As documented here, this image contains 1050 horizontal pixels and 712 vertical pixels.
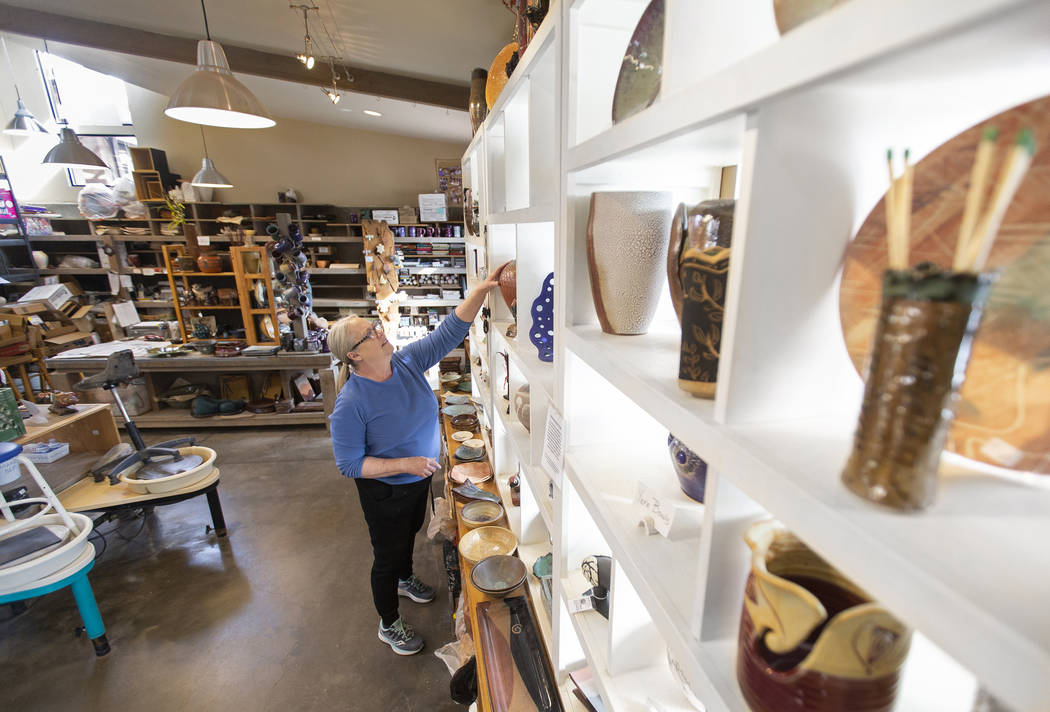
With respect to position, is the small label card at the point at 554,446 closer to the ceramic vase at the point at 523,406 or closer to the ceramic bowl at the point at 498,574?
the ceramic vase at the point at 523,406

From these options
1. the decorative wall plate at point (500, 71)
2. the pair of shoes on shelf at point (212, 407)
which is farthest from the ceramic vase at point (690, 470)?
the pair of shoes on shelf at point (212, 407)

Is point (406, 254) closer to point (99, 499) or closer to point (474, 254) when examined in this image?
point (474, 254)

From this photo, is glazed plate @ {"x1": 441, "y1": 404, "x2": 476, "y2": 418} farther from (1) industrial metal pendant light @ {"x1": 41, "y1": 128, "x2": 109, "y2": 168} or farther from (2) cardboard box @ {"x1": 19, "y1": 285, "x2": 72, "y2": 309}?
(2) cardboard box @ {"x1": 19, "y1": 285, "x2": 72, "y2": 309}

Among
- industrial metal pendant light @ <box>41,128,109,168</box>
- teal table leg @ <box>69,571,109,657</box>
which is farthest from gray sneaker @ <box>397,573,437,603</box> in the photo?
industrial metal pendant light @ <box>41,128,109,168</box>

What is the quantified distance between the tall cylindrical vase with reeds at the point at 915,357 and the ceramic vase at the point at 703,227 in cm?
21

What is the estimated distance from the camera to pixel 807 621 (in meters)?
0.39

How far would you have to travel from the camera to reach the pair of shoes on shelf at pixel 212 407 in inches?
177

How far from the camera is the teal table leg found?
209cm

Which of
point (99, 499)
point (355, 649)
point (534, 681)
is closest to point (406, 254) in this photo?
point (99, 499)

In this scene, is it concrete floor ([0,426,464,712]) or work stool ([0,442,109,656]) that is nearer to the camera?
work stool ([0,442,109,656])

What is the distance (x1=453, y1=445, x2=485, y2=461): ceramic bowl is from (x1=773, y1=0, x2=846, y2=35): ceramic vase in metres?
2.33

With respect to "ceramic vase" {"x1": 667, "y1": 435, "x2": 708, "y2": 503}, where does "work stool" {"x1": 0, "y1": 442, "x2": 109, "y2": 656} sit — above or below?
below

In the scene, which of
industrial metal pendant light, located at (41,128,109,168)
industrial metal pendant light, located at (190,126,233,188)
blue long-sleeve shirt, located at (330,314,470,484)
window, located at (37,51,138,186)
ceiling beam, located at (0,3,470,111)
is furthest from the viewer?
window, located at (37,51,138,186)

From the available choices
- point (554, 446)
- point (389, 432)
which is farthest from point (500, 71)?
point (389, 432)
